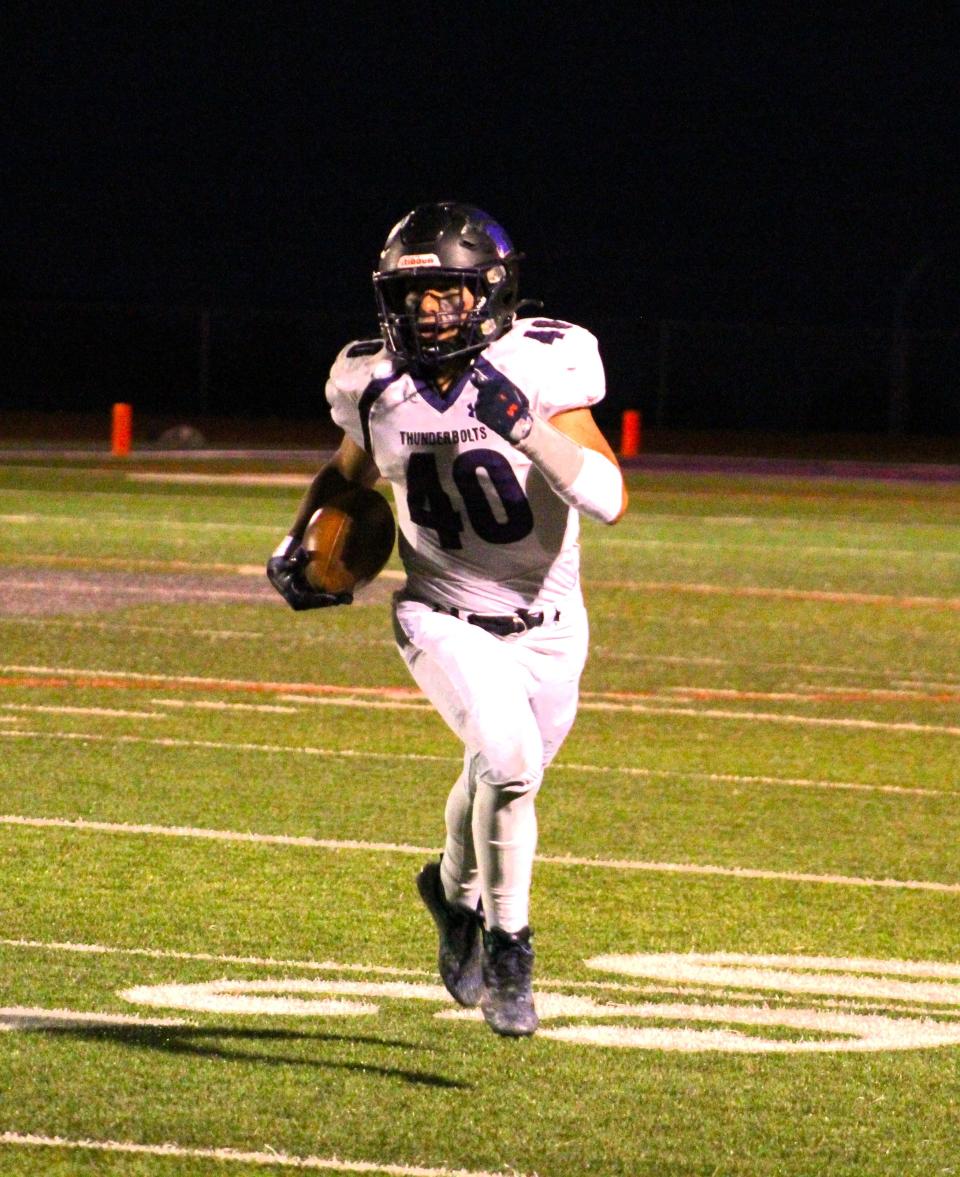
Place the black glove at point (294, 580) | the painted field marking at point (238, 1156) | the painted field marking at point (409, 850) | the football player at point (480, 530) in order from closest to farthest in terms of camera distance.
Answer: the painted field marking at point (238, 1156), the football player at point (480, 530), the black glove at point (294, 580), the painted field marking at point (409, 850)

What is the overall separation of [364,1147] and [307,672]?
7347 millimetres

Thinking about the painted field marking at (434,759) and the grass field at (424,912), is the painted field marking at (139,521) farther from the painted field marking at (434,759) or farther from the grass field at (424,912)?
the painted field marking at (434,759)

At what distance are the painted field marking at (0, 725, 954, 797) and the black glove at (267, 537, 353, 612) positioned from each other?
3740mm

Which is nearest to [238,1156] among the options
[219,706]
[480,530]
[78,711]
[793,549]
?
[480,530]

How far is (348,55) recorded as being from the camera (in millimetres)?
64438

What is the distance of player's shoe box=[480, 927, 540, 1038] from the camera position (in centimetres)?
497

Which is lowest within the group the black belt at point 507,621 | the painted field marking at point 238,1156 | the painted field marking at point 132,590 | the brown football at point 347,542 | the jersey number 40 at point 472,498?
the painted field marking at point 132,590

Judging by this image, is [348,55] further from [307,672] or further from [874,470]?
[307,672]

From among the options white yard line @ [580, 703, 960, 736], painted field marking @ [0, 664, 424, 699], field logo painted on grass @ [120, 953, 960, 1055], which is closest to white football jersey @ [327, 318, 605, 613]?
field logo painted on grass @ [120, 953, 960, 1055]

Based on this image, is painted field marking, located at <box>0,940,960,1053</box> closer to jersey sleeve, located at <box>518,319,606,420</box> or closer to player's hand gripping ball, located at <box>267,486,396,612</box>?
player's hand gripping ball, located at <box>267,486,396,612</box>

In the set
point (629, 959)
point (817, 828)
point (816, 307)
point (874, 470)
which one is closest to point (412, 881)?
point (629, 959)

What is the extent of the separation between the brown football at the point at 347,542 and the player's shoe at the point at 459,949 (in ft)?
2.26

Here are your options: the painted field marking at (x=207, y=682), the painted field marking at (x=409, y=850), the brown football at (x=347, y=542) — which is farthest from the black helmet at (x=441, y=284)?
the painted field marking at (x=207, y=682)

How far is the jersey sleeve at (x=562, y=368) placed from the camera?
17.1 ft
